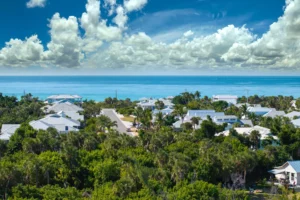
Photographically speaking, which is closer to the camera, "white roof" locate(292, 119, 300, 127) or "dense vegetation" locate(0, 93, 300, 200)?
"dense vegetation" locate(0, 93, 300, 200)

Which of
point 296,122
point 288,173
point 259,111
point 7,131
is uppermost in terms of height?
point 7,131

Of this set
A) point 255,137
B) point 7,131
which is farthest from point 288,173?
point 7,131

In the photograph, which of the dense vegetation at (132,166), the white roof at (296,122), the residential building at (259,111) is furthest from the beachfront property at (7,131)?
the residential building at (259,111)

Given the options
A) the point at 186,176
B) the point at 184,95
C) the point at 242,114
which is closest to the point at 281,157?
the point at 186,176

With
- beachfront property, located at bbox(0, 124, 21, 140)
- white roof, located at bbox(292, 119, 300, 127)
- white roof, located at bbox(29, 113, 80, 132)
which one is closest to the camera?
beachfront property, located at bbox(0, 124, 21, 140)

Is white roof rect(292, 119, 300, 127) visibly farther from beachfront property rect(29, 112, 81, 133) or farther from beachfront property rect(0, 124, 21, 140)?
beachfront property rect(0, 124, 21, 140)

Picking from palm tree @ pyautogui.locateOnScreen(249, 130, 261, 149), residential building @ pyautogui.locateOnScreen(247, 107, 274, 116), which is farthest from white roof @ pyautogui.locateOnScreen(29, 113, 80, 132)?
residential building @ pyautogui.locateOnScreen(247, 107, 274, 116)

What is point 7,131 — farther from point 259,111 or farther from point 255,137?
point 259,111
